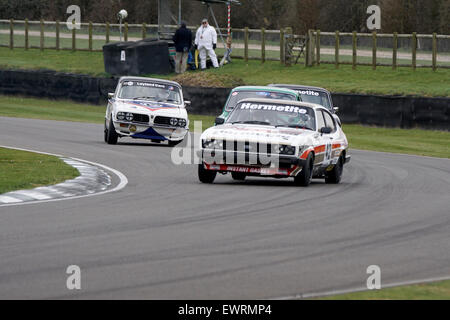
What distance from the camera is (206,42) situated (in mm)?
40875

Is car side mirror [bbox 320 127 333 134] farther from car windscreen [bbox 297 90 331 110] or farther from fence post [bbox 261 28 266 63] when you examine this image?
fence post [bbox 261 28 266 63]

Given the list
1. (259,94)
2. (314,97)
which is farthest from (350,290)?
(314,97)

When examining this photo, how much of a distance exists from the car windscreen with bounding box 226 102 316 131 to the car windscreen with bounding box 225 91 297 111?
4040 mm

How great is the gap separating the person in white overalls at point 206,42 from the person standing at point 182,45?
56 cm

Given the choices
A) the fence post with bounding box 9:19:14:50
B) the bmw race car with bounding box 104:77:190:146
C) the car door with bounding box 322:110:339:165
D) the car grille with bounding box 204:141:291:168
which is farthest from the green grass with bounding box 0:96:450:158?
the fence post with bounding box 9:19:14:50

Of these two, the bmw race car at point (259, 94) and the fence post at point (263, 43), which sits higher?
the fence post at point (263, 43)

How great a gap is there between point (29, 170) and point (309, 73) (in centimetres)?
2451

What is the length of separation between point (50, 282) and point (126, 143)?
16.6 m

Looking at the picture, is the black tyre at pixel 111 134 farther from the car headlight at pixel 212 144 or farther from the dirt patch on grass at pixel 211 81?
the dirt patch on grass at pixel 211 81

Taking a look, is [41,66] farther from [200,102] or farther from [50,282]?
[50,282]

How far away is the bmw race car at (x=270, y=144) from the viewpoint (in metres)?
15.1

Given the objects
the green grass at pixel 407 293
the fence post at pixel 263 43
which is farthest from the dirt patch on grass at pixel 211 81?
the green grass at pixel 407 293

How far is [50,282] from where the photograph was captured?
304 inches
